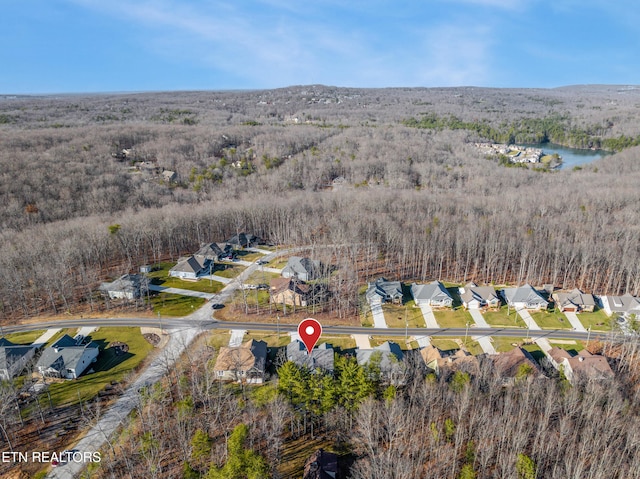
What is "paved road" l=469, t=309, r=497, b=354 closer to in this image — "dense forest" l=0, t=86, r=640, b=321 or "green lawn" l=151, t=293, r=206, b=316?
"dense forest" l=0, t=86, r=640, b=321

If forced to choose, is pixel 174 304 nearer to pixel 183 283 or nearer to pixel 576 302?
pixel 183 283

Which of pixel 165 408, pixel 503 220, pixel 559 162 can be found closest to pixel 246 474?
pixel 165 408

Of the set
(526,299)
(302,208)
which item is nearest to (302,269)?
(302,208)

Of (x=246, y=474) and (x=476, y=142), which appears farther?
(x=476, y=142)

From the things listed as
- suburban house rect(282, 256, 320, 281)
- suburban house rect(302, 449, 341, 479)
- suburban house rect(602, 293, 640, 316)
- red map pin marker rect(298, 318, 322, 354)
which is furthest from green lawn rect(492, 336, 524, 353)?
suburban house rect(282, 256, 320, 281)

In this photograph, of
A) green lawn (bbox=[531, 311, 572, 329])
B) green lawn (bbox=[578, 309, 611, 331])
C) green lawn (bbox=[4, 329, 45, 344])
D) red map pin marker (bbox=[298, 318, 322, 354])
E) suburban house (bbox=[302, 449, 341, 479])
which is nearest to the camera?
suburban house (bbox=[302, 449, 341, 479])

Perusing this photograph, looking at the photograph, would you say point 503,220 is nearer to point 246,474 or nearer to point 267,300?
point 267,300
